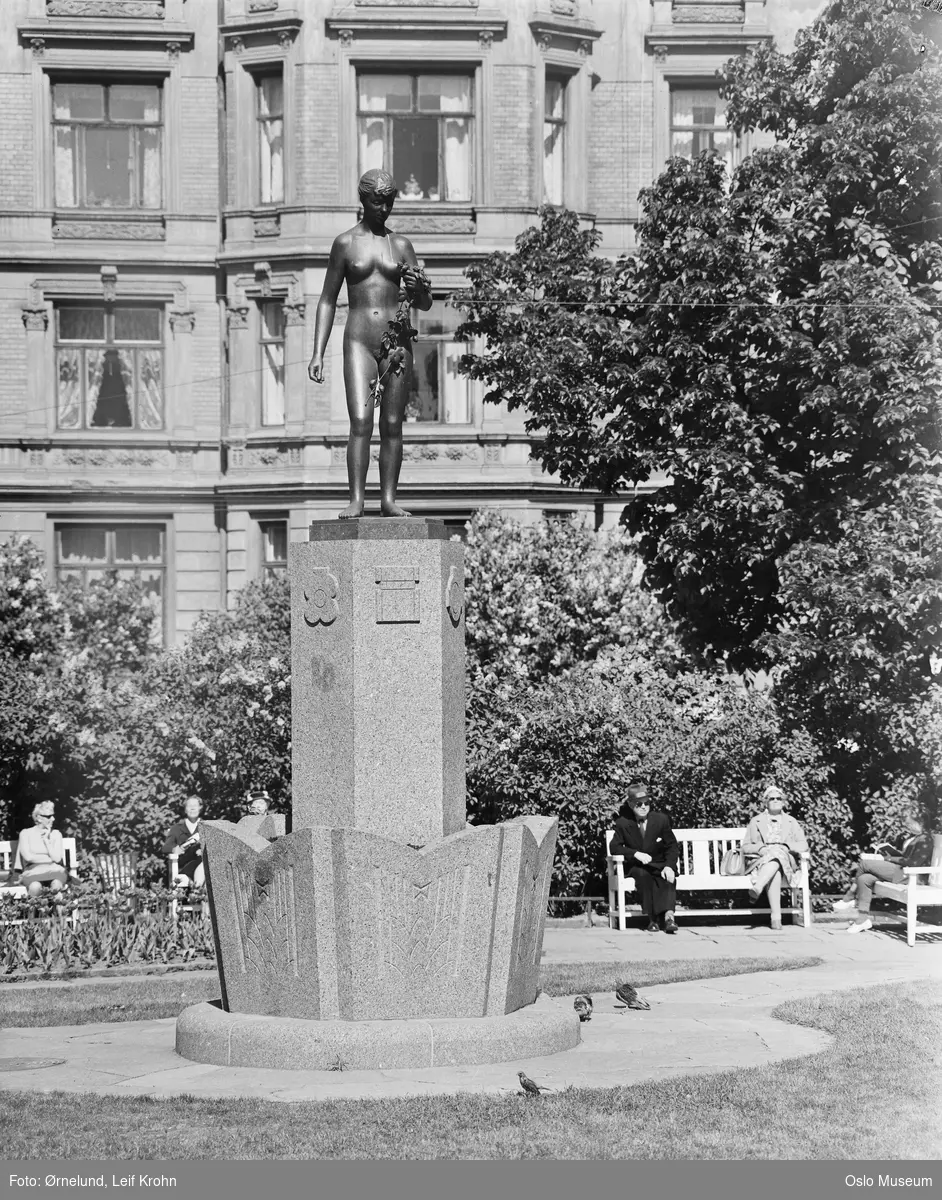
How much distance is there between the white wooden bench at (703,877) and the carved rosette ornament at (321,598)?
296 inches

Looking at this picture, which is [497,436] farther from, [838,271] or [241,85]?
[838,271]

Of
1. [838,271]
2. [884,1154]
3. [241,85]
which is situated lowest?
[884,1154]

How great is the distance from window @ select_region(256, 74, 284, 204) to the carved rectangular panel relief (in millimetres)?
24563

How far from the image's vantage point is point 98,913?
56.9ft

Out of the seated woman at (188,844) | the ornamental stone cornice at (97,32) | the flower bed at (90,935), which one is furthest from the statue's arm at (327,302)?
the ornamental stone cornice at (97,32)

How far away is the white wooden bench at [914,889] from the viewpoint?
18.0 meters

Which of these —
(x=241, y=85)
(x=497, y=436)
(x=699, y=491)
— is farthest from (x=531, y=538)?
(x=241, y=85)

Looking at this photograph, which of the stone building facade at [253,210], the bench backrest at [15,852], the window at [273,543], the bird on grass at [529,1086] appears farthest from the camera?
the window at [273,543]

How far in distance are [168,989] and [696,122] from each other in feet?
79.6

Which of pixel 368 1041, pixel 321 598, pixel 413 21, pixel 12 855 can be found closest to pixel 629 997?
pixel 368 1041

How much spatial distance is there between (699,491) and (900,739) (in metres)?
3.88

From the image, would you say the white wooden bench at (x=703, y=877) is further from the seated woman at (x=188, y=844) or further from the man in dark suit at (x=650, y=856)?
the seated woman at (x=188, y=844)

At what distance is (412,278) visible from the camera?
12.8 m

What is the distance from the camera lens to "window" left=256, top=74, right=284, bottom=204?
35844mm
